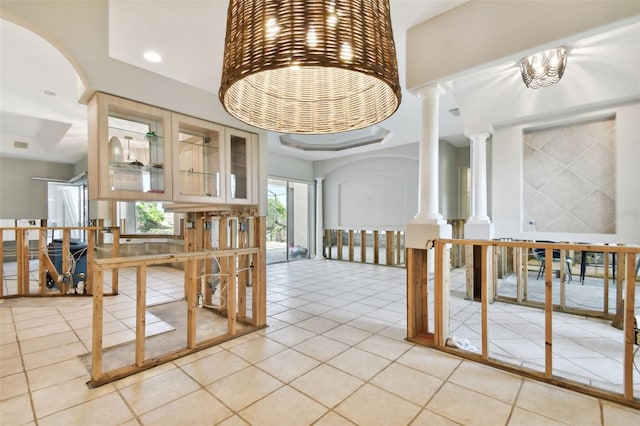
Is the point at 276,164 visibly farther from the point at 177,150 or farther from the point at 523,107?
the point at 523,107

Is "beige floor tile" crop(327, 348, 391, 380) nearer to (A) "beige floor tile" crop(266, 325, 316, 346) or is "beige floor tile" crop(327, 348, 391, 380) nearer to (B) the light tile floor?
(B) the light tile floor

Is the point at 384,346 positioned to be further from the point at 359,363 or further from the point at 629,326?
the point at 629,326

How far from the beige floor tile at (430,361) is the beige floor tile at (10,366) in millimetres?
2977

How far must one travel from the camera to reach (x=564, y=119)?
3781mm

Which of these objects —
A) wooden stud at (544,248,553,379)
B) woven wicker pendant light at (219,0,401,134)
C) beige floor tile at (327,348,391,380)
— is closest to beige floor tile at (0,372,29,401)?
beige floor tile at (327,348,391,380)

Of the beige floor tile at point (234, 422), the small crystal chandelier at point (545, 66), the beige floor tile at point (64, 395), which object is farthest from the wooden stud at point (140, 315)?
the small crystal chandelier at point (545, 66)

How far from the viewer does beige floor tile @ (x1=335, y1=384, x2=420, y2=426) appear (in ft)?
5.55

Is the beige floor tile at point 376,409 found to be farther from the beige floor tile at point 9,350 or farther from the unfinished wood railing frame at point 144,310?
the beige floor tile at point 9,350

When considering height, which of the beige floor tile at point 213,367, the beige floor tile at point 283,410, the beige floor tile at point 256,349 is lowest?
the beige floor tile at point 256,349

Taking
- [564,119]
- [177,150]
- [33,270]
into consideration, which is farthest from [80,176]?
[564,119]

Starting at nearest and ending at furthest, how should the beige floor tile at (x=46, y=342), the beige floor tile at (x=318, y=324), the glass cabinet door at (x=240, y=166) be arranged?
the beige floor tile at (x=46, y=342) < the beige floor tile at (x=318, y=324) < the glass cabinet door at (x=240, y=166)

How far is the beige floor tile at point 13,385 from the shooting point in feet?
6.37

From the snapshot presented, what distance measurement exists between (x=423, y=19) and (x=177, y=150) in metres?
2.60

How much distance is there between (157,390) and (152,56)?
297cm
